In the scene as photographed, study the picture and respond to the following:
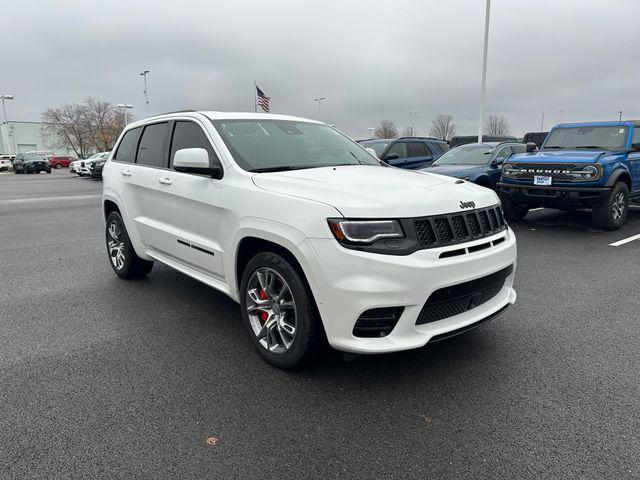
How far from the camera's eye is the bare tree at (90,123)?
214ft

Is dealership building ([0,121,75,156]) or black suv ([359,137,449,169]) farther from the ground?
dealership building ([0,121,75,156])

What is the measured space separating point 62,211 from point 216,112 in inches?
386

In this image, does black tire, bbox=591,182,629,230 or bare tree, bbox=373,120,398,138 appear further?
bare tree, bbox=373,120,398,138

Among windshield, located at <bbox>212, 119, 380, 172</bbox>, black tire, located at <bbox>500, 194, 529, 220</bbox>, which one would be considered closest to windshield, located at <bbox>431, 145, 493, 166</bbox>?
black tire, located at <bbox>500, 194, 529, 220</bbox>

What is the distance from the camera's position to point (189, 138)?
4.09m

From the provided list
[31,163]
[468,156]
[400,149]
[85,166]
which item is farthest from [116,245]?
[31,163]

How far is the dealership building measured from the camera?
85.1m

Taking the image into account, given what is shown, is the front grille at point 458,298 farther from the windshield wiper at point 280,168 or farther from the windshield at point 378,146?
the windshield at point 378,146

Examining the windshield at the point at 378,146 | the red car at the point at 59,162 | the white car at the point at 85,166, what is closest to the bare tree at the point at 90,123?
the red car at the point at 59,162

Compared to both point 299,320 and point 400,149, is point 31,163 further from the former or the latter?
point 299,320

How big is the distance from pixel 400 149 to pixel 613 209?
5.80 meters

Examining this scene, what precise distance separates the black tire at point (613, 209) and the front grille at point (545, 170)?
749 millimetres

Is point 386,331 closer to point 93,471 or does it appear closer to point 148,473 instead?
point 148,473

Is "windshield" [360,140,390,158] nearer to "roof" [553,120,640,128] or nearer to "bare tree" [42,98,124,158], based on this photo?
"roof" [553,120,640,128]
